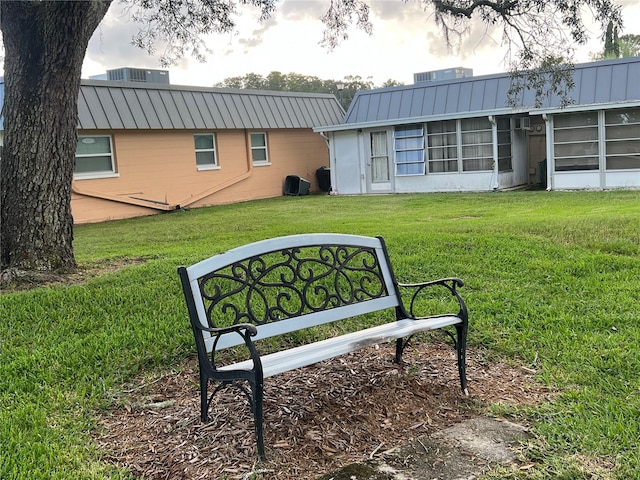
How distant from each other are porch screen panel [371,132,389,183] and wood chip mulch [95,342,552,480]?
17710 mm

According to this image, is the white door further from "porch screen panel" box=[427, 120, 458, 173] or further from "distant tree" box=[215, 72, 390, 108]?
"distant tree" box=[215, 72, 390, 108]

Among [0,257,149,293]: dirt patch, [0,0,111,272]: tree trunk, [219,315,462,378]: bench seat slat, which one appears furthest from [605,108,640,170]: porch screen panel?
[219,315,462,378]: bench seat slat

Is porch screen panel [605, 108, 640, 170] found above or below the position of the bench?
above

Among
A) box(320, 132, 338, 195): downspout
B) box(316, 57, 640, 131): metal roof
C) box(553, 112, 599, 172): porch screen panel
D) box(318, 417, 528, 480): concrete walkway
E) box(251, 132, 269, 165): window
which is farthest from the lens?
box(320, 132, 338, 195): downspout

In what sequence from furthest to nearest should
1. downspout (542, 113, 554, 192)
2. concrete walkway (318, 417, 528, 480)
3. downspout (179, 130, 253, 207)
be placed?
downspout (179, 130, 253, 207), downspout (542, 113, 554, 192), concrete walkway (318, 417, 528, 480)

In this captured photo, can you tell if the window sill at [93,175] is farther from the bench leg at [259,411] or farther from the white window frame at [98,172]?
the bench leg at [259,411]

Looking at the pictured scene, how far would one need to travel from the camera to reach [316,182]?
25.1 metres

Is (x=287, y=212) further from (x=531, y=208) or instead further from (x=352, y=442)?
(x=352, y=442)

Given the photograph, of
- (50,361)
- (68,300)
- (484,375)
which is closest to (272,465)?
(484,375)

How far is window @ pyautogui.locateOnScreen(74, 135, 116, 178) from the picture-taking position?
17.5 metres

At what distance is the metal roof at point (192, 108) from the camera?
17625 mm

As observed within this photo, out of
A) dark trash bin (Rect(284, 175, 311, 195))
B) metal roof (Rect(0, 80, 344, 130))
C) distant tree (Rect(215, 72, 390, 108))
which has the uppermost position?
distant tree (Rect(215, 72, 390, 108))

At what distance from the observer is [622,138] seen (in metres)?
17.6

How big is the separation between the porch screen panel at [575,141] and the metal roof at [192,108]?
9395 mm
